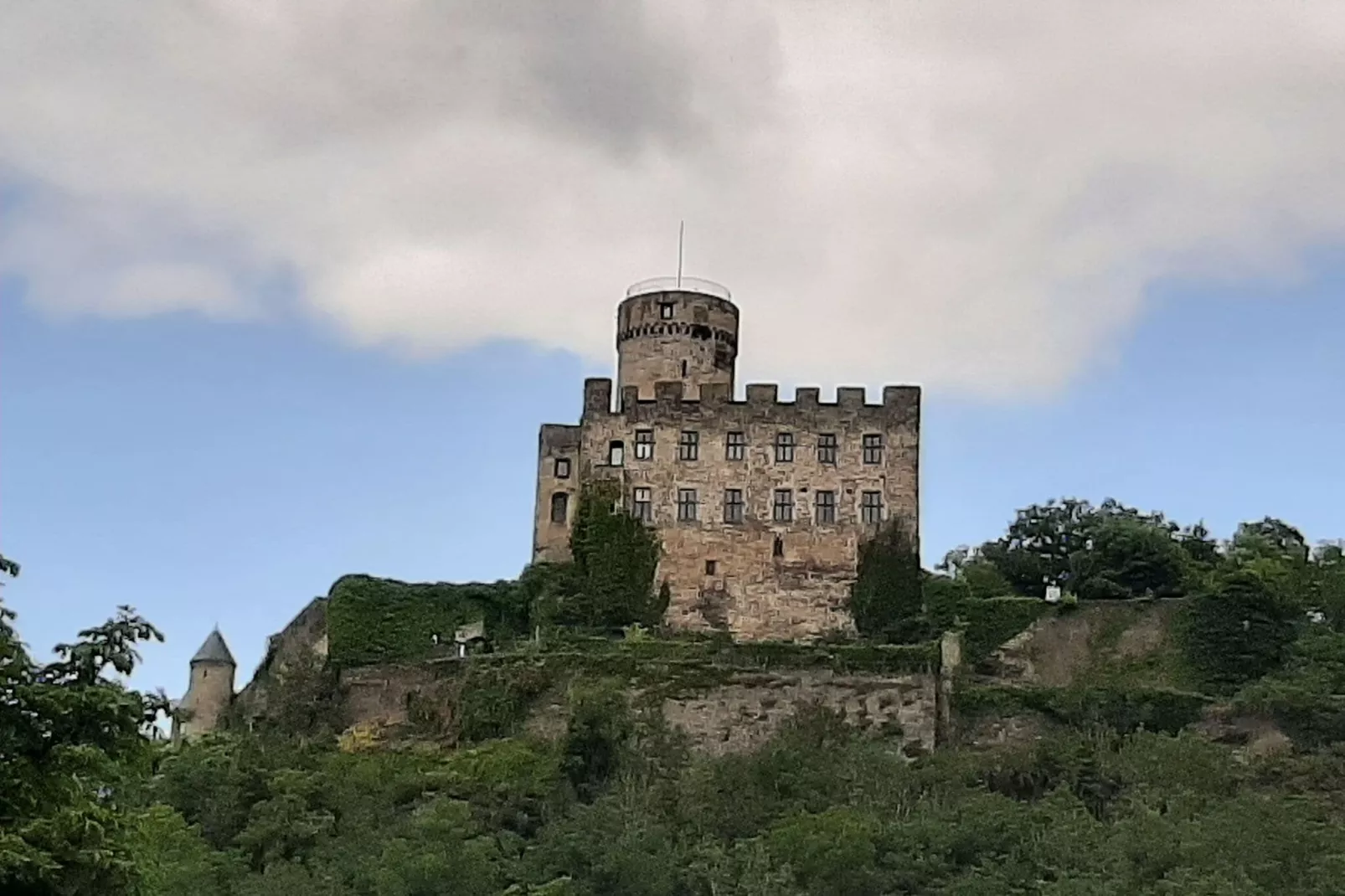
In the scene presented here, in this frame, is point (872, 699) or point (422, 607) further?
point (422, 607)

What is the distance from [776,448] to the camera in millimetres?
49531

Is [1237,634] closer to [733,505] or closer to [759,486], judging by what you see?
[759,486]

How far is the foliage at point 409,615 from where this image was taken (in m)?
47.6

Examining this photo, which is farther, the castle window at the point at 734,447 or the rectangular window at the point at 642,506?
the castle window at the point at 734,447

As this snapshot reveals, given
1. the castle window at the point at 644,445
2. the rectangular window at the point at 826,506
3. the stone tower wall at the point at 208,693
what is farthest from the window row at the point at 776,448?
the stone tower wall at the point at 208,693

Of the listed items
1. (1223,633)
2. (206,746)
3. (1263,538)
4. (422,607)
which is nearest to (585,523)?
(422,607)

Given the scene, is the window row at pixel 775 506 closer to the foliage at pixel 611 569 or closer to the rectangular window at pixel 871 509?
the rectangular window at pixel 871 509

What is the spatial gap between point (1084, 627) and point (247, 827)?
63.1 feet

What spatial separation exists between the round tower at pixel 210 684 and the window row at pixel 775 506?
10.6m

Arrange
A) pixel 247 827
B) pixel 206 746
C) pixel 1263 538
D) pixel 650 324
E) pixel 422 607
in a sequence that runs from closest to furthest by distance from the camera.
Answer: pixel 247 827, pixel 206 746, pixel 422 607, pixel 650 324, pixel 1263 538

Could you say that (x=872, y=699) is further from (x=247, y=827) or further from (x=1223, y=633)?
(x=247, y=827)

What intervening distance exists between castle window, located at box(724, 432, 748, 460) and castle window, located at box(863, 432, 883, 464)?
9.25 feet

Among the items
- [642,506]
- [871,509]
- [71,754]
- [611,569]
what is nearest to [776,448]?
[871,509]

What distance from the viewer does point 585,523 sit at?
48.7 metres
